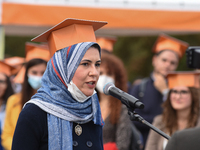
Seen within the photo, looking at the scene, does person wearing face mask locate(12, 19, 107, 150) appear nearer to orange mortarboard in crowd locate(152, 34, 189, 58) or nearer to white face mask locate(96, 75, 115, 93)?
white face mask locate(96, 75, 115, 93)

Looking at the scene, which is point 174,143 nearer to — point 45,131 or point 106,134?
point 45,131

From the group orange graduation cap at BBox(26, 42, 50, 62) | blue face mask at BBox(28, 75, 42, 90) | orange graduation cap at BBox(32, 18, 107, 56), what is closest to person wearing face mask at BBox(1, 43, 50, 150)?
blue face mask at BBox(28, 75, 42, 90)

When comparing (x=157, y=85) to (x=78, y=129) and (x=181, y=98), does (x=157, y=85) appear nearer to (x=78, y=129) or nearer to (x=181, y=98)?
(x=181, y=98)

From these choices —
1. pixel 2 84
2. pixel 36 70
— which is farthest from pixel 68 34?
pixel 2 84

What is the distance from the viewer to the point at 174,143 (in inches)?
62.5

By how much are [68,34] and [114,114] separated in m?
1.90

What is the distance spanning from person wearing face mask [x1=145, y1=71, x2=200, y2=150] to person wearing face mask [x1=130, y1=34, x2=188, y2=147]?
1.34 feet

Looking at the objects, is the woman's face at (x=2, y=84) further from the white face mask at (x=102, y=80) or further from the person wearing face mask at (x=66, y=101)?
the person wearing face mask at (x=66, y=101)

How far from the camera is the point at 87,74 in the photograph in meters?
2.54

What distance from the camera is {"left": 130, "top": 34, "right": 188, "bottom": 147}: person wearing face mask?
5316mm

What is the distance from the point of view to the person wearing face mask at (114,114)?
13.6ft

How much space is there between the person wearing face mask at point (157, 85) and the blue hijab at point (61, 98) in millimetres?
2798

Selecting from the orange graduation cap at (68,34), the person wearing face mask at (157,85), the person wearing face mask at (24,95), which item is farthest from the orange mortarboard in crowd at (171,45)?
the orange graduation cap at (68,34)

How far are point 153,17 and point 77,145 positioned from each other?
4.19 m
